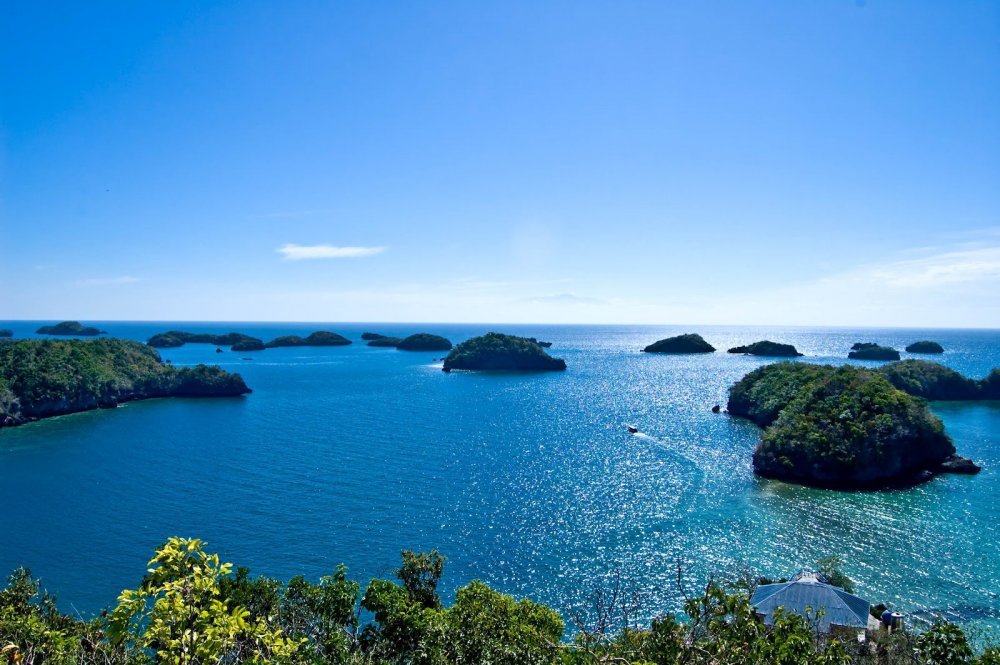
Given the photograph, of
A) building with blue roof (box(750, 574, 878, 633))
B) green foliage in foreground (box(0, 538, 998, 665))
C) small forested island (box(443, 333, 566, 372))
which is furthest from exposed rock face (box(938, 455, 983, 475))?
small forested island (box(443, 333, 566, 372))

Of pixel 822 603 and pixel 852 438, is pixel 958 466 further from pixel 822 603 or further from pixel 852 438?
pixel 822 603

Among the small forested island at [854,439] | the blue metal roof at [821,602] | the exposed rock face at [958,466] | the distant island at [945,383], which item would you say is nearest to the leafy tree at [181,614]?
the blue metal roof at [821,602]

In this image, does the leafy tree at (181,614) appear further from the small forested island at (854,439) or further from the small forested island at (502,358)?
the small forested island at (502,358)

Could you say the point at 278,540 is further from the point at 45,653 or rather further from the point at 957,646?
the point at 957,646

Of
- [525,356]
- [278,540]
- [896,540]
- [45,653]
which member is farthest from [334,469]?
[525,356]

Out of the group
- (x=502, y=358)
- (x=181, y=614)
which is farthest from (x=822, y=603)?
(x=502, y=358)

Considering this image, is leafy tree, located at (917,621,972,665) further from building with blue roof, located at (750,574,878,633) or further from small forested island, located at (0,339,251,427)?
small forested island, located at (0,339,251,427)
